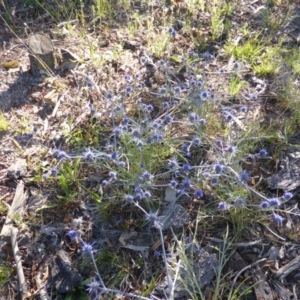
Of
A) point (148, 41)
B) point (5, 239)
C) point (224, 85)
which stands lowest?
point (5, 239)

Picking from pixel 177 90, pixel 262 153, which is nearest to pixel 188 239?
pixel 262 153

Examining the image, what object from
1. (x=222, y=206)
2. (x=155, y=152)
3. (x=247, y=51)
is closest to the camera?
(x=222, y=206)

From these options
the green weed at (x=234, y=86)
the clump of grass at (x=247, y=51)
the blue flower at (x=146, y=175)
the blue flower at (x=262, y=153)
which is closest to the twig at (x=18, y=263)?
the blue flower at (x=146, y=175)

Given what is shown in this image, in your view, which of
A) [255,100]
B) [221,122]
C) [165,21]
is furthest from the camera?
[165,21]

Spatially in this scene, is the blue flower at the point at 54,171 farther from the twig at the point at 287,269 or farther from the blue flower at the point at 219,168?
the twig at the point at 287,269

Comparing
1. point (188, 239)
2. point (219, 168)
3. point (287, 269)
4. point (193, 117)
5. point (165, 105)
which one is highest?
point (193, 117)

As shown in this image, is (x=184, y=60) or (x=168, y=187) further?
(x=184, y=60)

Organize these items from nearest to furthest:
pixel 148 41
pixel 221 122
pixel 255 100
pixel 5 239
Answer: pixel 5 239 → pixel 221 122 → pixel 255 100 → pixel 148 41

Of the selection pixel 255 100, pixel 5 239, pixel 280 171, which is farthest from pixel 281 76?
pixel 5 239

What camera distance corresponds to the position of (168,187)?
8.87 feet

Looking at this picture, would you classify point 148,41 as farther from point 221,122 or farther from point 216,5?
point 221,122

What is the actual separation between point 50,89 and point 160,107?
98 centimetres

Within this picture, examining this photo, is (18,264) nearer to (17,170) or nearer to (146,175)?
(17,170)

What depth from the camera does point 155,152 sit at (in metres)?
2.76
